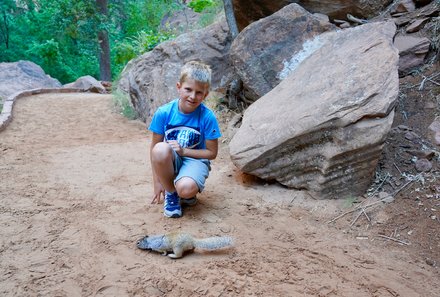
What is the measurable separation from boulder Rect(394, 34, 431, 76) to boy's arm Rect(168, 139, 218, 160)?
245cm

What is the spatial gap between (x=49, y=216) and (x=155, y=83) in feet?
13.4

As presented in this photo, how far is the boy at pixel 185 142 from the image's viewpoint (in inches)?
106

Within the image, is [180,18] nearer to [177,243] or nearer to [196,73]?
[196,73]

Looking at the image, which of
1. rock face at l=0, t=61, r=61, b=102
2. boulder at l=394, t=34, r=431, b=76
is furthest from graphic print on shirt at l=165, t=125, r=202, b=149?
rock face at l=0, t=61, r=61, b=102

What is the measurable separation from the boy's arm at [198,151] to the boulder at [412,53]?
2450mm

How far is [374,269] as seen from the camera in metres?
2.28

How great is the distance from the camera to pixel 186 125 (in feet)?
9.36

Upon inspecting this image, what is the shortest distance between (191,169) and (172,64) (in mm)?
4188

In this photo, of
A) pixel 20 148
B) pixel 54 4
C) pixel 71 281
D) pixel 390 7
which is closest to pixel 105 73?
pixel 54 4

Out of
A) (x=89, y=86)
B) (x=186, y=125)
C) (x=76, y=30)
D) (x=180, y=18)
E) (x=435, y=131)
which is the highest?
(x=186, y=125)

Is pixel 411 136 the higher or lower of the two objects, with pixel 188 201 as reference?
lower

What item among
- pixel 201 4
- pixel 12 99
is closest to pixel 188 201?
pixel 12 99

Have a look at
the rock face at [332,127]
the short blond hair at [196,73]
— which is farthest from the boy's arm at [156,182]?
the rock face at [332,127]

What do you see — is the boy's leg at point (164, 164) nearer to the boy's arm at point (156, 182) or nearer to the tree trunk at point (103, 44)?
the boy's arm at point (156, 182)
